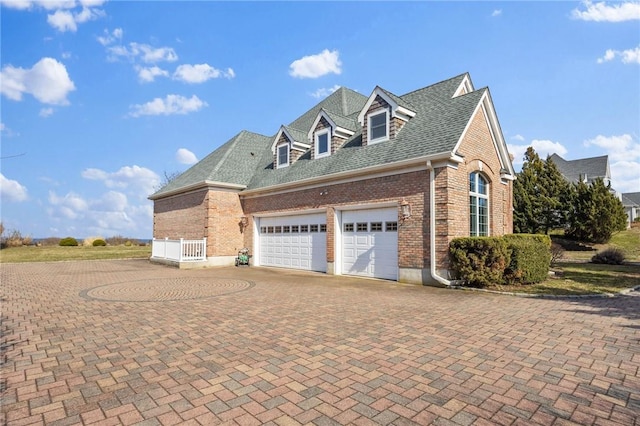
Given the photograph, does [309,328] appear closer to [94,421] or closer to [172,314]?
[172,314]

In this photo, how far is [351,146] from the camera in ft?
51.6

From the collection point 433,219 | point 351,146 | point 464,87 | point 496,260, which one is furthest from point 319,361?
point 464,87

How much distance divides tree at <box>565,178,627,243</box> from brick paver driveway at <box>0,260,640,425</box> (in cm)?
2196

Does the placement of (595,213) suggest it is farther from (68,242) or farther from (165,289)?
(68,242)

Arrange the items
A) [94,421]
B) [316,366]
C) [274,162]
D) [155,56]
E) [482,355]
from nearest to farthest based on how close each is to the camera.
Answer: [94,421] → [316,366] → [482,355] → [155,56] → [274,162]

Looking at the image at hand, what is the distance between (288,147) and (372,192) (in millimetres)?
7025

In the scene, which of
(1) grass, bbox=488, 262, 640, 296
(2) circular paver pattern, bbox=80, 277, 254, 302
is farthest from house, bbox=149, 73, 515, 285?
(2) circular paver pattern, bbox=80, 277, 254, 302

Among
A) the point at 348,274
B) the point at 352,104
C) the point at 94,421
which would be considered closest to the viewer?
the point at 94,421

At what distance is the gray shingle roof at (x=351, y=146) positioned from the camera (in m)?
12.5

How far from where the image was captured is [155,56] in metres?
13.1

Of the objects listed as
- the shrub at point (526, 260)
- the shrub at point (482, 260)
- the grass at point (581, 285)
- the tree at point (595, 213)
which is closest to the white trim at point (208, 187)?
the shrub at point (482, 260)

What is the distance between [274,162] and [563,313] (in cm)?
1540

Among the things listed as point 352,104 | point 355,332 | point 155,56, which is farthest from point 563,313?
point 352,104

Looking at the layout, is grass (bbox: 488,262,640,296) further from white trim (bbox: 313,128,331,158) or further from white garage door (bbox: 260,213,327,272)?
white trim (bbox: 313,128,331,158)
